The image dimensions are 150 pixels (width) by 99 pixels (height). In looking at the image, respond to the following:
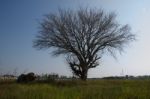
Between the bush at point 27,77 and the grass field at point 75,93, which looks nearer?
the grass field at point 75,93

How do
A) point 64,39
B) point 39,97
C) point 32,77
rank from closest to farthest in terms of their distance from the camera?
point 39,97, point 32,77, point 64,39

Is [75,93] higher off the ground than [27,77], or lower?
lower

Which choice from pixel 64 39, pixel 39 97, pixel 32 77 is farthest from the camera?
pixel 64 39

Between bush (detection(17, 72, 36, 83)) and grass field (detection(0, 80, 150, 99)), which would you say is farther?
bush (detection(17, 72, 36, 83))

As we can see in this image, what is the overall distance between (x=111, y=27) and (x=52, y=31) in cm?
704

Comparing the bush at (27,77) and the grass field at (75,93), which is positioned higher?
the bush at (27,77)

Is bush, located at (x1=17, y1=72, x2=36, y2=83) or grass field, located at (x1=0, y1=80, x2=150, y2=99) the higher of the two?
bush, located at (x1=17, y1=72, x2=36, y2=83)

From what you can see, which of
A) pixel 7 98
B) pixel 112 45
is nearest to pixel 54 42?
pixel 112 45

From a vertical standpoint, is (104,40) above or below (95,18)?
below

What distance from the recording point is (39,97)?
9695 millimetres

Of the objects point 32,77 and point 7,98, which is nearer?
point 7,98

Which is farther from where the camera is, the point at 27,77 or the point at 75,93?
the point at 27,77

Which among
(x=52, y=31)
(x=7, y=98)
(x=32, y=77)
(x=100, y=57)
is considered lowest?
(x=7, y=98)

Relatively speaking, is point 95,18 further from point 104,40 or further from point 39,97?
point 39,97
